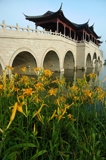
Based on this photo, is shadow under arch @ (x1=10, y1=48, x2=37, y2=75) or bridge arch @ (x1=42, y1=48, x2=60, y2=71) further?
bridge arch @ (x1=42, y1=48, x2=60, y2=71)

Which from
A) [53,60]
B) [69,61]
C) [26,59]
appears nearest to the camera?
[26,59]

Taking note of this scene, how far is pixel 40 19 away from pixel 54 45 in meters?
5.64

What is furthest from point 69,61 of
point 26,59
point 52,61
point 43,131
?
point 43,131

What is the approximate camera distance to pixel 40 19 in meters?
19.5

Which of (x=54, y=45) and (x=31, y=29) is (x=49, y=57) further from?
(x=31, y=29)

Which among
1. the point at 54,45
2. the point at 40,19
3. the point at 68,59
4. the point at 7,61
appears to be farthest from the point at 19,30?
the point at 68,59

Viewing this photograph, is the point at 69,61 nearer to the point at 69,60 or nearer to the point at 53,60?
the point at 69,60

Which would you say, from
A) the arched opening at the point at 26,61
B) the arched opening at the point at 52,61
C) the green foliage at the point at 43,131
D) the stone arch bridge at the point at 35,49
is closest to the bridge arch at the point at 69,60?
the stone arch bridge at the point at 35,49

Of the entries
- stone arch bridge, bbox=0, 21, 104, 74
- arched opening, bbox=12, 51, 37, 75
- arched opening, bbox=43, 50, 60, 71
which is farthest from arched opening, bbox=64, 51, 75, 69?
arched opening, bbox=12, 51, 37, 75

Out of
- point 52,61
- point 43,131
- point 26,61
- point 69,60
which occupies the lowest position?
point 43,131

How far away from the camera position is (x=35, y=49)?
43.3ft

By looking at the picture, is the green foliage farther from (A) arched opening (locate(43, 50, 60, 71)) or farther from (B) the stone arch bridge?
(A) arched opening (locate(43, 50, 60, 71))

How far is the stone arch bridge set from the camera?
10159mm

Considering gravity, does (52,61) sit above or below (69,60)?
below
